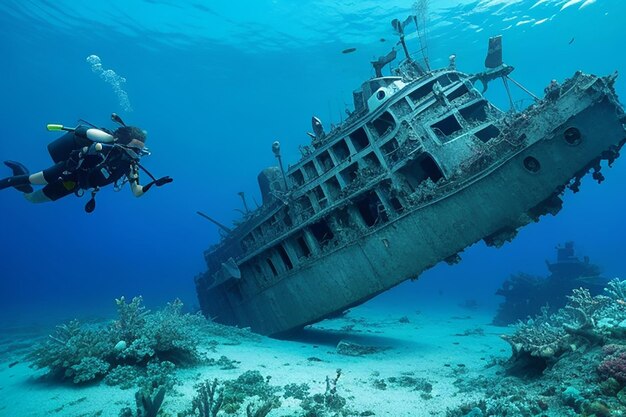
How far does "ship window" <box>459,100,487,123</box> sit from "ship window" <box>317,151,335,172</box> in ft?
19.4

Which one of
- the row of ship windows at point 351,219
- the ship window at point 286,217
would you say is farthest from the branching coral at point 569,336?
the ship window at point 286,217

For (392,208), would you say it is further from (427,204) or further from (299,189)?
(299,189)

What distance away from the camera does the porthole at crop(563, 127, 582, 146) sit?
935 cm

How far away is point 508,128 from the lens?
10297 millimetres

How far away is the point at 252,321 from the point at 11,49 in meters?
64.5

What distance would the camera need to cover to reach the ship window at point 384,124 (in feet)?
43.2

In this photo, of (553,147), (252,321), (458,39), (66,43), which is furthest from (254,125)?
(553,147)

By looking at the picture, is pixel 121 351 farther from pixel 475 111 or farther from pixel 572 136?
pixel 475 111

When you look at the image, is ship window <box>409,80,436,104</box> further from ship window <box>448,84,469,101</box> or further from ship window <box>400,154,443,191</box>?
ship window <box>400,154,443,191</box>

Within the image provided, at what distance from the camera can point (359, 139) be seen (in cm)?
1450

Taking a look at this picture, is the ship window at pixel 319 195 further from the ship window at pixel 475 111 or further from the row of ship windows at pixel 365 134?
the ship window at pixel 475 111

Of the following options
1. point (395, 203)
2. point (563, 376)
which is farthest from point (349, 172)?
point (563, 376)

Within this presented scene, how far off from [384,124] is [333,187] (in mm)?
3525

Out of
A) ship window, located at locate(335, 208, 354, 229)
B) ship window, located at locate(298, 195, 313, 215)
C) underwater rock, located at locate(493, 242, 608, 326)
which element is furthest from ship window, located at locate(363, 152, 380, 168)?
underwater rock, located at locate(493, 242, 608, 326)
